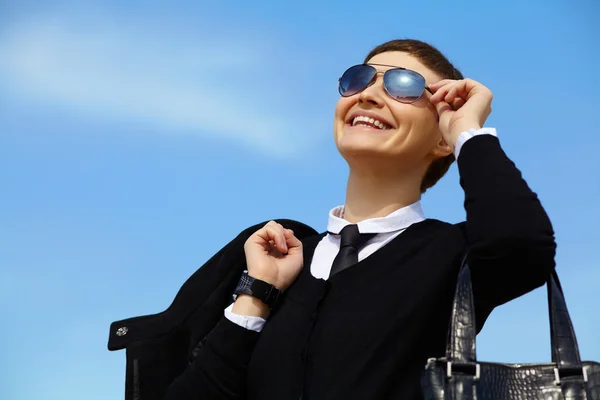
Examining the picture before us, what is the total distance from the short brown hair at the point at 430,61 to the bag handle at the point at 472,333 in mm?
1495

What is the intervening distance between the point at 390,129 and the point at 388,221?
1.74 feet

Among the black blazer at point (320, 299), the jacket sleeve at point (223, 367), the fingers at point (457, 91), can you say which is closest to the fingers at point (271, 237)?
the black blazer at point (320, 299)

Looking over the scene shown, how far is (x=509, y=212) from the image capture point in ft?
10.5

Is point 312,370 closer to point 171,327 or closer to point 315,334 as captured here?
point 315,334

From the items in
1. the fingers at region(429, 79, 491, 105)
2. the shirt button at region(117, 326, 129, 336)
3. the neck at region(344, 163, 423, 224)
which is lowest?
the shirt button at region(117, 326, 129, 336)

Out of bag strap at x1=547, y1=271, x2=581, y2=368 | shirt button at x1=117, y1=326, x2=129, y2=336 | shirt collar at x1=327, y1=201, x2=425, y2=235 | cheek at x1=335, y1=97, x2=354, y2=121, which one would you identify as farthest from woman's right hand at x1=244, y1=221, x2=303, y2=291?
bag strap at x1=547, y1=271, x2=581, y2=368

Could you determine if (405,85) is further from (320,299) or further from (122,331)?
(122,331)

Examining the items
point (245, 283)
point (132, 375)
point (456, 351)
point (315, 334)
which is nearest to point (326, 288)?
point (315, 334)

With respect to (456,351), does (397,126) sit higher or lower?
higher

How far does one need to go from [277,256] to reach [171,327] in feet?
2.55

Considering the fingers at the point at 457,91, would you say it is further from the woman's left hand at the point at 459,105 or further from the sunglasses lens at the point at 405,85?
the sunglasses lens at the point at 405,85

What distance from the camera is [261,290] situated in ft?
13.0

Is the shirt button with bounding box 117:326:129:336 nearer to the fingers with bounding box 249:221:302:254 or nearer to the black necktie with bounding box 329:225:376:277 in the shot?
the fingers with bounding box 249:221:302:254

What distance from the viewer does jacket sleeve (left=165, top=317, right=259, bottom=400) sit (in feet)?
12.6
